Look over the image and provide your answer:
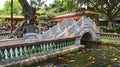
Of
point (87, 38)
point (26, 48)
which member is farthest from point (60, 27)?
point (26, 48)

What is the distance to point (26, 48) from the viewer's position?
40.3ft

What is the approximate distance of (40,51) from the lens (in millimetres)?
13461

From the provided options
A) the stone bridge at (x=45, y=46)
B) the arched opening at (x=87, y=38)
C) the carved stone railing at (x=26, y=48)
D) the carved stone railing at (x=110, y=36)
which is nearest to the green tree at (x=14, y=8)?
the arched opening at (x=87, y=38)

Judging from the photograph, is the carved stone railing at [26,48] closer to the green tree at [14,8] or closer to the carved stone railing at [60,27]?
the carved stone railing at [60,27]

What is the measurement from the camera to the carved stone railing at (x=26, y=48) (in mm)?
10891

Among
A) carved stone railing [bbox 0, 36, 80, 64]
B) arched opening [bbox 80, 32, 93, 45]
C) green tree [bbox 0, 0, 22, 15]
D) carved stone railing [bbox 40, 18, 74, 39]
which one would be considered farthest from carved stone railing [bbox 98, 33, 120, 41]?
green tree [bbox 0, 0, 22, 15]

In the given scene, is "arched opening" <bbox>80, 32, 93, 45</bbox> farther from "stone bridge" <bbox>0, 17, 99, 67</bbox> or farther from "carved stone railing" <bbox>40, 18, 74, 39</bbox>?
"carved stone railing" <bbox>40, 18, 74, 39</bbox>

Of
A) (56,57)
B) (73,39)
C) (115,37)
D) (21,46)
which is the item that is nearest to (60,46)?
(56,57)

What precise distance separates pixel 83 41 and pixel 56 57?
1012cm

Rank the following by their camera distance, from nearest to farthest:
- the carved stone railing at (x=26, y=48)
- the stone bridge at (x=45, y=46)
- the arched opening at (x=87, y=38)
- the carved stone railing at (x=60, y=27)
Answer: the carved stone railing at (x=26, y=48), the stone bridge at (x=45, y=46), the carved stone railing at (x=60, y=27), the arched opening at (x=87, y=38)

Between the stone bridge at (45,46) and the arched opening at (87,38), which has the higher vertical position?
the stone bridge at (45,46)

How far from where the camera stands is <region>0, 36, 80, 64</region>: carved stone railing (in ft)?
35.7

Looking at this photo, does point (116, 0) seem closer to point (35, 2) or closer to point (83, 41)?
point (83, 41)

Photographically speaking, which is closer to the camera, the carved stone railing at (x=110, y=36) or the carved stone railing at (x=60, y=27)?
the carved stone railing at (x=60, y=27)
